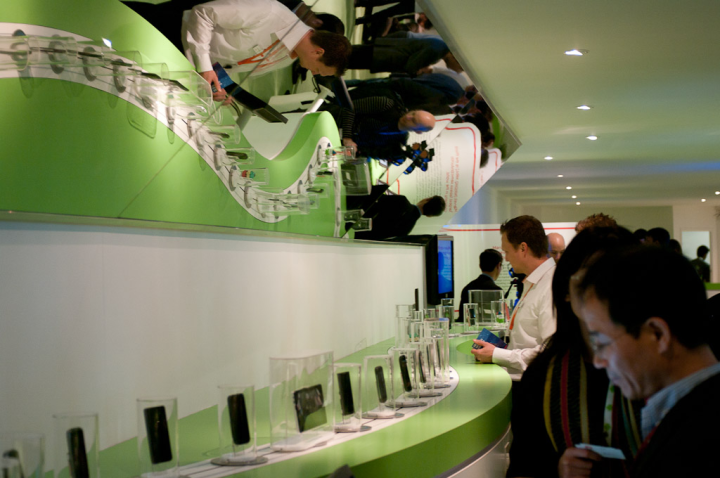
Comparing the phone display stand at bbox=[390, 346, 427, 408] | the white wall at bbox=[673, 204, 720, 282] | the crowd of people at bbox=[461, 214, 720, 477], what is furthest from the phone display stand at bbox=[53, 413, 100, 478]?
the white wall at bbox=[673, 204, 720, 282]

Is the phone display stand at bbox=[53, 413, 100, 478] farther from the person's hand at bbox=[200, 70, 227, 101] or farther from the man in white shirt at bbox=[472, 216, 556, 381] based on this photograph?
the man in white shirt at bbox=[472, 216, 556, 381]

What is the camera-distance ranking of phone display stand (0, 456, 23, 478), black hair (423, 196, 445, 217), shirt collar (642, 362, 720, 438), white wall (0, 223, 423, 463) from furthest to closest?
black hair (423, 196, 445, 217), white wall (0, 223, 423, 463), phone display stand (0, 456, 23, 478), shirt collar (642, 362, 720, 438)

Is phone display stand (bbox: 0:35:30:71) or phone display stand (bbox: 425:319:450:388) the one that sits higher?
phone display stand (bbox: 0:35:30:71)

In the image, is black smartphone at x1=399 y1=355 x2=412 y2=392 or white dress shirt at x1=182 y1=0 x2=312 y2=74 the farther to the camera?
black smartphone at x1=399 y1=355 x2=412 y2=392

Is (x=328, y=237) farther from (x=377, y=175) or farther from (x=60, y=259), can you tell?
(x=60, y=259)

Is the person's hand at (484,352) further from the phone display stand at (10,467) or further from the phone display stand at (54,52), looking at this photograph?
the phone display stand at (10,467)

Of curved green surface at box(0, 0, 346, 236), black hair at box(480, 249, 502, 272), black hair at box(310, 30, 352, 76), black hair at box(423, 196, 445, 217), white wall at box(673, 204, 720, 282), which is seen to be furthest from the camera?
white wall at box(673, 204, 720, 282)

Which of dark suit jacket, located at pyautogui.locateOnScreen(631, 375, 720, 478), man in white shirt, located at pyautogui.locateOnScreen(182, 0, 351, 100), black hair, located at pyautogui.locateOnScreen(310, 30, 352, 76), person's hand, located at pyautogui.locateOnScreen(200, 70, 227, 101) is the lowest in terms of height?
dark suit jacket, located at pyautogui.locateOnScreen(631, 375, 720, 478)

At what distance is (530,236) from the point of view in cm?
363

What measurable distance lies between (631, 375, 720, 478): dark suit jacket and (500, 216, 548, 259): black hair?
8.29 feet

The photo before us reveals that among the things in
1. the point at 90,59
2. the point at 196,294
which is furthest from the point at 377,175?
the point at 90,59

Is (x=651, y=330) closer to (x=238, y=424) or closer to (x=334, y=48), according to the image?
(x=238, y=424)

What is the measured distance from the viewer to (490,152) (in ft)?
26.8

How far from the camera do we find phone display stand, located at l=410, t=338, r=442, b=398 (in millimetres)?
2825
